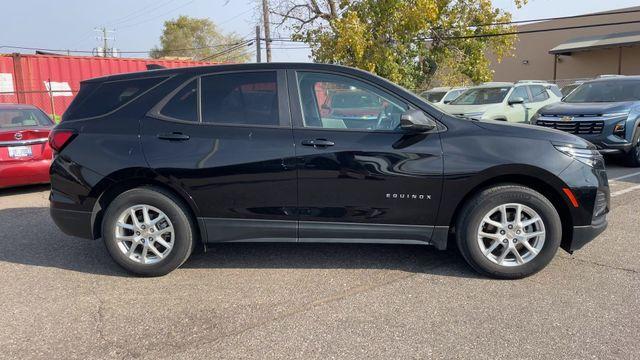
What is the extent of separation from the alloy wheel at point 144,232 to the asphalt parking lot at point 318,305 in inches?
8.6

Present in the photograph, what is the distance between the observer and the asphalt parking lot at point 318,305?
3012 millimetres

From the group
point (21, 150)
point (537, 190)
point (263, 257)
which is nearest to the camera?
point (537, 190)

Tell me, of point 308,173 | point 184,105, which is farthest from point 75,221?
point 308,173

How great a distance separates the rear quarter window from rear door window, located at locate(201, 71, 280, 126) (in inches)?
18.6

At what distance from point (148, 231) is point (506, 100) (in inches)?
410

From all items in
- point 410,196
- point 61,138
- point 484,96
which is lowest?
point 410,196

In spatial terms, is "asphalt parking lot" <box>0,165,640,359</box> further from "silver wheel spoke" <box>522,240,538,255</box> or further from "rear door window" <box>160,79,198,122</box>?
"rear door window" <box>160,79,198,122</box>

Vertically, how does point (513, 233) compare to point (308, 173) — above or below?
below

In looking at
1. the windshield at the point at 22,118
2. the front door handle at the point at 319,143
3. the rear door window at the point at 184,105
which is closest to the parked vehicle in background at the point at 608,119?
the front door handle at the point at 319,143

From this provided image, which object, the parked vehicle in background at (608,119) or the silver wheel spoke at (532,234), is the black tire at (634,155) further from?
the silver wheel spoke at (532,234)

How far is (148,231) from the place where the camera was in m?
A: 4.09

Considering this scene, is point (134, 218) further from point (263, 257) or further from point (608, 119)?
point (608, 119)

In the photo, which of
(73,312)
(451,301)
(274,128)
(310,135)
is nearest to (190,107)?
(274,128)

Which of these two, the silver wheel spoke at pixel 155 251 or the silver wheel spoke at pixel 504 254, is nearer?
the silver wheel spoke at pixel 504 254
